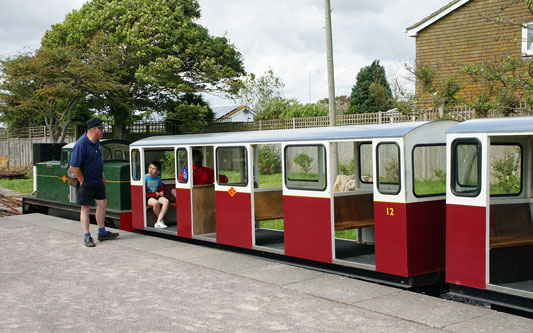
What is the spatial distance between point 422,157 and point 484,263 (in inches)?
54.6

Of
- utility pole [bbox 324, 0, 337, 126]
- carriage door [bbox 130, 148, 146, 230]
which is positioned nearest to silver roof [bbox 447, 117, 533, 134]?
carriage door [bbox 130, 148, 146, 230]

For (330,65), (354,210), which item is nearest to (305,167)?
(354,210)

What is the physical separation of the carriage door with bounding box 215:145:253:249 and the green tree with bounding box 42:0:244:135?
19.5m

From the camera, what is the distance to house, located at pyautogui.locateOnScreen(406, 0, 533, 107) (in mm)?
19156

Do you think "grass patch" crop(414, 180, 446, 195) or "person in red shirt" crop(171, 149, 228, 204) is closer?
"grass patch" crop(414, 180, 446, 195)

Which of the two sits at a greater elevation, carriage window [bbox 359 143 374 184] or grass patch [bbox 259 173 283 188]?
carriage window [bbox 359 143 374 184]

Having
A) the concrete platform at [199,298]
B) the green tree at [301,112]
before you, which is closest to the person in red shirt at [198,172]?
the concrete platform at [199,298]

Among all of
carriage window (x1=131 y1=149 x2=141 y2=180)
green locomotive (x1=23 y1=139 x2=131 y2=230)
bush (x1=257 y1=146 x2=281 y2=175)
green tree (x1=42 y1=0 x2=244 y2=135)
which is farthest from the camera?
green tree (x1=42 y1=0 x2=244 y2=135)

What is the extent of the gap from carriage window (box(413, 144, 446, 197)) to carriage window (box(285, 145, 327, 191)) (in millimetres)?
1361

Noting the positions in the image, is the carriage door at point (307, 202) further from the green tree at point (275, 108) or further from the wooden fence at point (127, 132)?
the green tree at point (275, 108)

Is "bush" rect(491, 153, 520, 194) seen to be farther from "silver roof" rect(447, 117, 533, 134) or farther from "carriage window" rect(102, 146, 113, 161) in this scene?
"carriage window" rect(102, 146, 113, 161)

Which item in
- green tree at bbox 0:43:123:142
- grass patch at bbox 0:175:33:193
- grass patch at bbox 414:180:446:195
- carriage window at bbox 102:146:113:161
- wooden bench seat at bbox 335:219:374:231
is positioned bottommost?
grass patch at bbox 0:175:33:193

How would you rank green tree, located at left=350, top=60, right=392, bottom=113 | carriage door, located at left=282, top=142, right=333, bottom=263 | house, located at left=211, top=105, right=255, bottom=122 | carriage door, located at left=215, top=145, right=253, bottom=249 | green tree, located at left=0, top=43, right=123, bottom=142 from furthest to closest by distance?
house, located at left=211, top=105, right=255, bottom=122, green tree, located at left=350, top=60, right=392, bottom=113, green tree, located at left=0, top=43, right=123, bottom=142, carriage door, located at left=215, top=145, right=253, bottom=249, carriage door, located at left=282, top=142, right=333, bottom=263

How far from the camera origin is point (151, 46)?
2805cm
